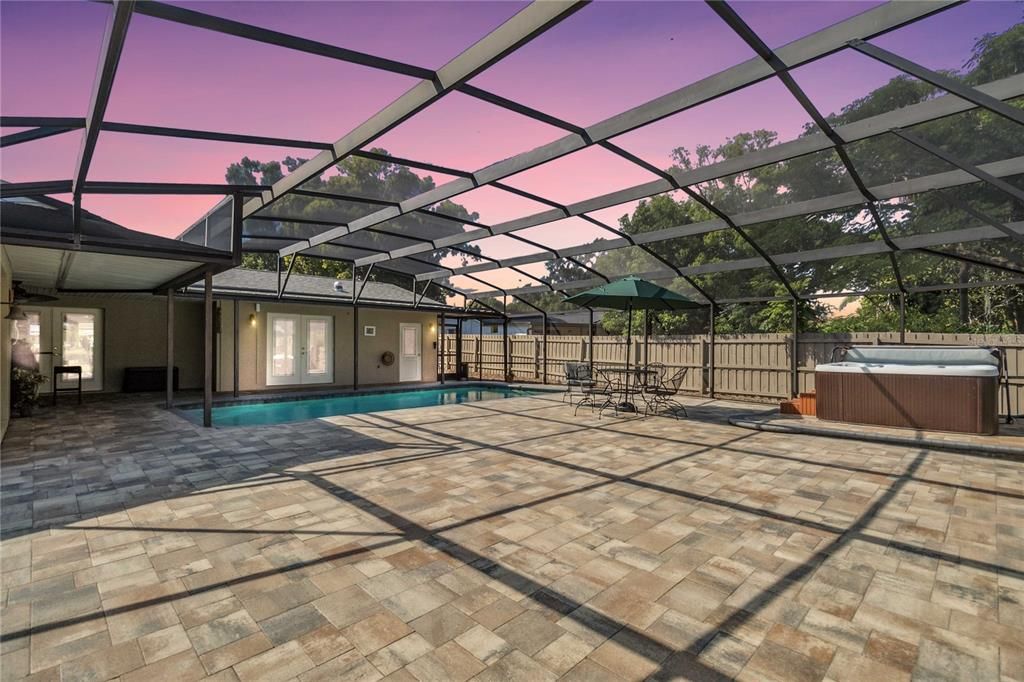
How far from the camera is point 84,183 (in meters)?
4.77

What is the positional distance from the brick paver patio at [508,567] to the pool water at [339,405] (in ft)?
12.6

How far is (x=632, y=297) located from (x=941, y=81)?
4946mm

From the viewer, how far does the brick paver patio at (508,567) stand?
205 cm

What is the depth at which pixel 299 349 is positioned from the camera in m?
13.2

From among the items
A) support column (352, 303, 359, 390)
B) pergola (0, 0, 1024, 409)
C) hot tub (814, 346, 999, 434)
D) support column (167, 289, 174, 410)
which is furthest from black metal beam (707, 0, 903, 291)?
support column (352, 303, 359, 390)

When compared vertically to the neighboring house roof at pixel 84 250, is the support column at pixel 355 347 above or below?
below

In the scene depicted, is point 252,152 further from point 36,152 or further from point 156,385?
point 156,385

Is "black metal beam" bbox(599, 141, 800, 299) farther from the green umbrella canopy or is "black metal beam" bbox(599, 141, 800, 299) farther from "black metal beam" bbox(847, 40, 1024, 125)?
"black metal beam" bbox(847, 40, 1024, 125)

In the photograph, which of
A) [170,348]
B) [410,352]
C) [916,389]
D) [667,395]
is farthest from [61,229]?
[410,352]

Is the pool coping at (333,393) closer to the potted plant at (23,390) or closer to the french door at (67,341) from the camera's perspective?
the potted plant at (23,390)

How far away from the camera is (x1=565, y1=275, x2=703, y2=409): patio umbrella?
27.1 ft

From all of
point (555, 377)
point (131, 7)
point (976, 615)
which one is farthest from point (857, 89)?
point (555, 377)

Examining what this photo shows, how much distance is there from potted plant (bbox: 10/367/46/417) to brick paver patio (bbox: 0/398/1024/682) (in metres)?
3.42

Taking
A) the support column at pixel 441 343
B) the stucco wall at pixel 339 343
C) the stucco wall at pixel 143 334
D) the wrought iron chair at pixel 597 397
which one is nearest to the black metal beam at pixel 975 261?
the wrought iron chair at pixel 597 397
